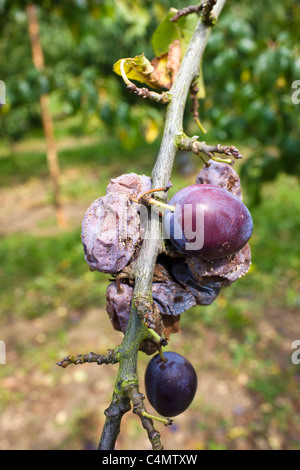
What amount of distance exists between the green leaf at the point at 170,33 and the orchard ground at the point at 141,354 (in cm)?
225

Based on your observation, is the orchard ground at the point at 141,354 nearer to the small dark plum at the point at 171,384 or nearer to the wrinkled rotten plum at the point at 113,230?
the small dark plum at the point at 171,384

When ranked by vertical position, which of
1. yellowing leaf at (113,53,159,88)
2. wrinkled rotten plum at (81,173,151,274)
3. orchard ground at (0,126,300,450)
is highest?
yellowing leaf at (113,53,159,88)

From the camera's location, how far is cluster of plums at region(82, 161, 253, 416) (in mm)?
725

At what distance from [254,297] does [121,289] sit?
3.45m

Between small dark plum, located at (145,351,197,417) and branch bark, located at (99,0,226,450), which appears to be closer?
branch bark, located at (99,0,226,450)

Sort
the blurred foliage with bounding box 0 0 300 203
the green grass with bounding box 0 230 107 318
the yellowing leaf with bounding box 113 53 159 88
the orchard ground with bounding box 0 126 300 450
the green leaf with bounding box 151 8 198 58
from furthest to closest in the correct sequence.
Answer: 1. the green grass with bounding box 0 230 107 318
2. the orchard ground with bounding box 0 126 300 450
3. the blurred foliage with bounding box 0 0 300 203
4. the green leaf with bounding box 151 8 198 58
5. the yellowing leaf with bounding box 113 53 159 88

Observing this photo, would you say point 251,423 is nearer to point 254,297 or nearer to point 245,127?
point 254,297

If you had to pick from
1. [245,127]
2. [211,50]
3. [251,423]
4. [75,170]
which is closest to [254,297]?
[251,423]

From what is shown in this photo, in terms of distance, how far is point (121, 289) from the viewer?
79 centimetres

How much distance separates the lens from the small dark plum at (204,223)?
72cm

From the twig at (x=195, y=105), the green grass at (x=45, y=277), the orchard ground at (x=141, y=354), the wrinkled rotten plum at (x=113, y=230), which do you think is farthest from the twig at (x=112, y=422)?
the green grass at (x=45, y=277)

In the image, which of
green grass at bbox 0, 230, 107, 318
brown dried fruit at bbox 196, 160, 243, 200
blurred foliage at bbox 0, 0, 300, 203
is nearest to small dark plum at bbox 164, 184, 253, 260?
brown dried fruit at bbox 196, 160, 243, 200

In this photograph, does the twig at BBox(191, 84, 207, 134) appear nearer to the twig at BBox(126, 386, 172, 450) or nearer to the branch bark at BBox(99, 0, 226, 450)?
the branch bark at BBox(99, 0, 226, 450)

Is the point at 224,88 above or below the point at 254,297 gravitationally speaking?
above
